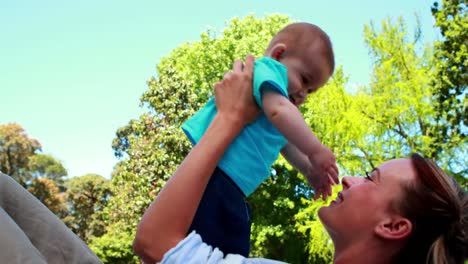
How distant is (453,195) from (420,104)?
47.1 ft

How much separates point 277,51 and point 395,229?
808 millimetres

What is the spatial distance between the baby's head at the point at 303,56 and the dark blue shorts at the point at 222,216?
1.69 feet

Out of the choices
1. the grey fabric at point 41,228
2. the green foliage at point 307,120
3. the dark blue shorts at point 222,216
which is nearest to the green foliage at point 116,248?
the green foliage at point 307,120

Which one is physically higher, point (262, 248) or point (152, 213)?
point (152, 213)

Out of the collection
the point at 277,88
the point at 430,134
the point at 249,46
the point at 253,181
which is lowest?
the point at 430,134

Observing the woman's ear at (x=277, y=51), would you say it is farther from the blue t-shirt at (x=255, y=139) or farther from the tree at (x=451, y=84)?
the tree at (x=451, y=84)

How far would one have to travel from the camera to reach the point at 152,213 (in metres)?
1.62

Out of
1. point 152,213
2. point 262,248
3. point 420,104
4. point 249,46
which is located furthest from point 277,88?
point 262,248

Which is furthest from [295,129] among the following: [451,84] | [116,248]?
[116,248]

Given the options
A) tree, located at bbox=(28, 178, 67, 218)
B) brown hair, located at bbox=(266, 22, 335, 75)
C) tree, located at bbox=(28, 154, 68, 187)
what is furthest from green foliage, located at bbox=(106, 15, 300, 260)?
tree, located at bbox=(28, 154, 68, 187)

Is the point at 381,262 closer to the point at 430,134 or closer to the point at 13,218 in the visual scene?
the point at 13,218

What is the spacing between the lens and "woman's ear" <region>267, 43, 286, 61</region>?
2295 millimetres

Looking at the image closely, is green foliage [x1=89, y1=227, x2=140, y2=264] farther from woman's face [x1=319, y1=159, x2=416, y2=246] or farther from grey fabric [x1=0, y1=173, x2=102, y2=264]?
woman's face [x1=319, y1=159, x2=416, y2=246]

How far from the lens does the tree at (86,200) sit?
34.3m
